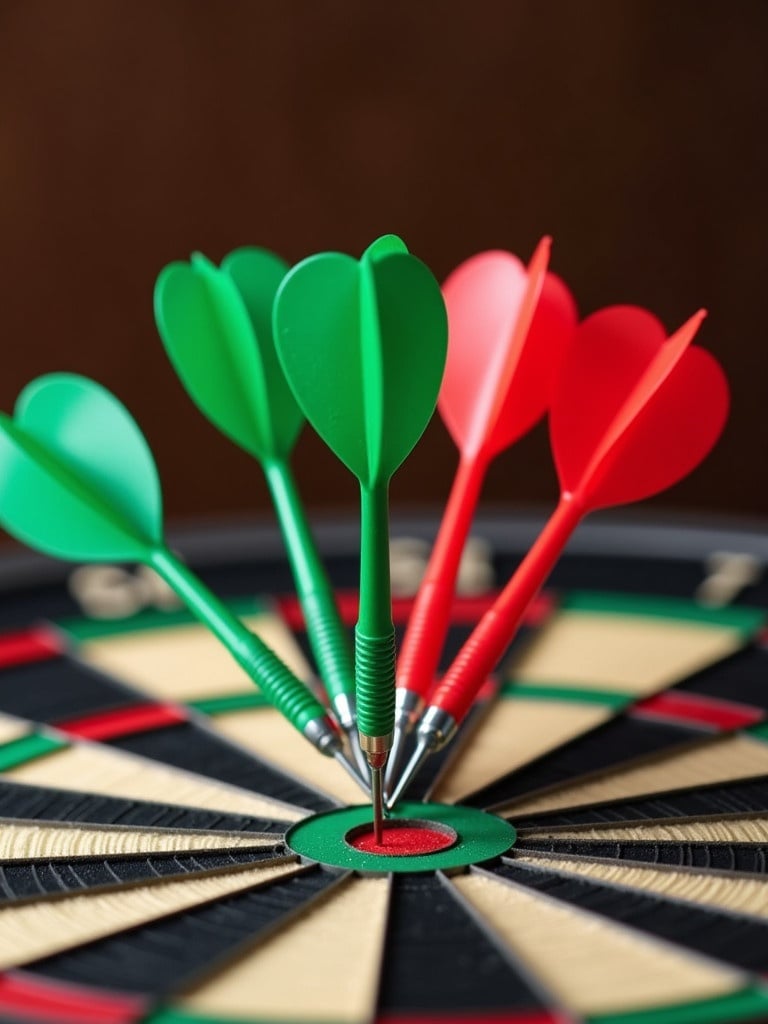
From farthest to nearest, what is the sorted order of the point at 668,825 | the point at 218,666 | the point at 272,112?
the point at 272,112, the point at 218,666, the point at 668,825

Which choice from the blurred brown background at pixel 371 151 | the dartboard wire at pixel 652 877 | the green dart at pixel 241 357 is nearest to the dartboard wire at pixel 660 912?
the dartboard wire at pixel 652 877

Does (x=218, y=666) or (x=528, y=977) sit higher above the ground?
(x=218, y=666)

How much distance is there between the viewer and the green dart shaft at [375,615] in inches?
23.0

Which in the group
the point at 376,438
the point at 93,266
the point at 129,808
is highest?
the point at 93,266

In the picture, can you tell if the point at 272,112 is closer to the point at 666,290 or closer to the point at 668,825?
the point at 666,290

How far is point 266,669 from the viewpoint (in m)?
0.69

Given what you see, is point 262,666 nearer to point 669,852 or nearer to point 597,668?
point 669,852

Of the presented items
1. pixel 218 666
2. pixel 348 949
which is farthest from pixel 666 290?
pixel 348 949

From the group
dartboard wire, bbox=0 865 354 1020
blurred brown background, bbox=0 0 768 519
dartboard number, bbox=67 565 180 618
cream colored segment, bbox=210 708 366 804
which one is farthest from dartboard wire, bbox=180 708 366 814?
blurred brown background, bbox=0 0 768 519

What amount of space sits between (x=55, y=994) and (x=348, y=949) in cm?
11

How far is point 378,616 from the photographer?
0.58 m

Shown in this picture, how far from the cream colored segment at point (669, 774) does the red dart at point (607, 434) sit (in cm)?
7

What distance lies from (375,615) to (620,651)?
17.3 inches

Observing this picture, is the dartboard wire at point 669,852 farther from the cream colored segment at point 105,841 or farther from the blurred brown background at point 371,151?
the blurred brown background at point 371,151
